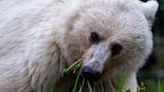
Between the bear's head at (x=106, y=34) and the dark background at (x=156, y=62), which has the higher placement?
the bear's head at (x=106, y=34)

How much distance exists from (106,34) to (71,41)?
346mm

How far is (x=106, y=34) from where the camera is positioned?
671 centimetres

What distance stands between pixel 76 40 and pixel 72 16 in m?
0.22

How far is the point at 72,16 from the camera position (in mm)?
6906

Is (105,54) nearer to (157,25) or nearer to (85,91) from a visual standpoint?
(85,91)

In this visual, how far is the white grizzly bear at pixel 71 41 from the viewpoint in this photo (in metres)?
6.76

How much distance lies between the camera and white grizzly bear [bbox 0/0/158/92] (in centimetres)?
676

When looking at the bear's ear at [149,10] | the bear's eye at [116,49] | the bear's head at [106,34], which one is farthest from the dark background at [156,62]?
the bear's eye at [116,49]

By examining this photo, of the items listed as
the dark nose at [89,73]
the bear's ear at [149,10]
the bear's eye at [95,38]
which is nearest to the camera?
the dark nose at [89,73]

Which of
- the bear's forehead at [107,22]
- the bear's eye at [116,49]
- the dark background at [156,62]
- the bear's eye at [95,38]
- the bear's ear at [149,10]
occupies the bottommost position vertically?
the dark background at [156,62]

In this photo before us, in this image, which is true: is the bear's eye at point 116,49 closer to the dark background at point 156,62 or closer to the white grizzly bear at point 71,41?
the white grizzly bear at point 71,41

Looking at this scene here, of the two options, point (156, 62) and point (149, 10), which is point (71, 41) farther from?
point (156, 62)

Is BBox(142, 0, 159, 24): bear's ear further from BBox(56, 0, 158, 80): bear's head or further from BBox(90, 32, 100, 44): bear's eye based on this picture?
BBox(90, 32, 100, 44): bear's eye

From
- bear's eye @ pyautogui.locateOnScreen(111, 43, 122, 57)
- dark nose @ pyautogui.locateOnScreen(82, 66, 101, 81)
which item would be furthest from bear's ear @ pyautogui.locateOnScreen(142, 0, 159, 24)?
dark nose @ pyautogui.locateOnScreen(82, 66, 101, 81)
